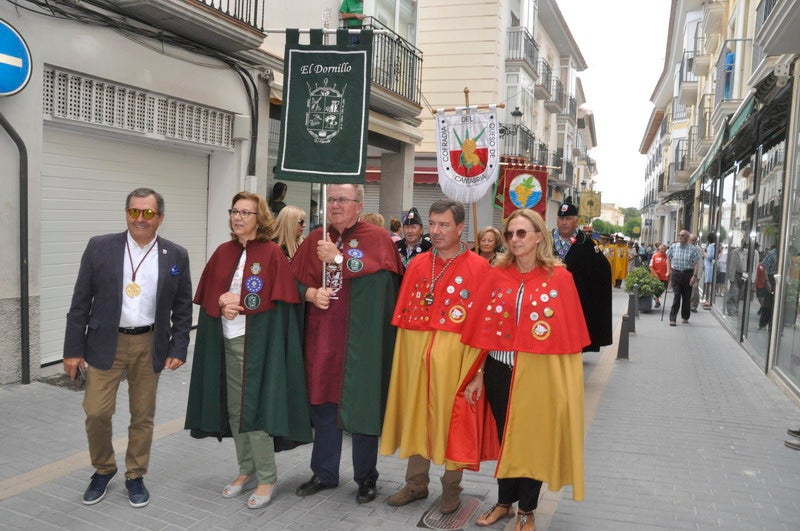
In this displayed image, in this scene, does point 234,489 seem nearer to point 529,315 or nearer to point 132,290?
point 132,290

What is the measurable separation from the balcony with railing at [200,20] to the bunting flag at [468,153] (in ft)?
9.56

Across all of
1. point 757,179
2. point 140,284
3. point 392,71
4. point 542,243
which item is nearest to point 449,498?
point 542,243

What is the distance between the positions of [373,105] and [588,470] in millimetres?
9792

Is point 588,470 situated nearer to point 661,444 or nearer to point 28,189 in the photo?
point 661,444

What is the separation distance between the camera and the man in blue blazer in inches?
166

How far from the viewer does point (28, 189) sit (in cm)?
701

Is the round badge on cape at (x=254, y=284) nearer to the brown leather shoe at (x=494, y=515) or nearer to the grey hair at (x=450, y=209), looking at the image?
the grey hair at (x=450, y=209)

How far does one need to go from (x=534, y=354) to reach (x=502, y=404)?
0.39m

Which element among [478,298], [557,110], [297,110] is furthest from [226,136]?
[557,110]

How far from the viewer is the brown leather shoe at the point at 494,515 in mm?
4211

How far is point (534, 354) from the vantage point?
154 inches

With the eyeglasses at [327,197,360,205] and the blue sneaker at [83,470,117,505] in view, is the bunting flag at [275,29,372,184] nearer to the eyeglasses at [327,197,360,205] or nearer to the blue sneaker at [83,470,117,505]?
the eyeglasses at [327,197,360,205]

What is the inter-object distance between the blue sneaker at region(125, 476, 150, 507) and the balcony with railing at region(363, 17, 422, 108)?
9569 mm

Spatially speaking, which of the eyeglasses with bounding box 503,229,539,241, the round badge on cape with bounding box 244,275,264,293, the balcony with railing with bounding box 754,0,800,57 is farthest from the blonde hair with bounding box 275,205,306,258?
the balcony with railing with bounding box 754,0,800,57
